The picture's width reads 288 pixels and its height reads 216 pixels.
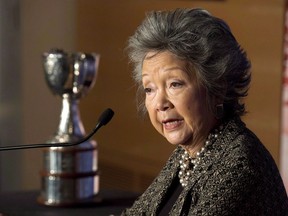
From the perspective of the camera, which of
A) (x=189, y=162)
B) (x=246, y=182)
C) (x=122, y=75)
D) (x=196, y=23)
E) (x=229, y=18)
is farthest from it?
(x=122, y=75)

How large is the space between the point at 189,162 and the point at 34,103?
3.17m

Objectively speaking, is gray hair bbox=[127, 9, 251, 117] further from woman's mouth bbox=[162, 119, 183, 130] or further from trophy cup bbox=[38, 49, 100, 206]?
trophy cup bbox=[38, 49, 100, 206]

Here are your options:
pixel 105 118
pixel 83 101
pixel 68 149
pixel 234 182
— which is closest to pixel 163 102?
pixel 105 118

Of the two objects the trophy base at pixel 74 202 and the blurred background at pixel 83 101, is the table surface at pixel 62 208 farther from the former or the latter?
the blurred background at pixel 83 101

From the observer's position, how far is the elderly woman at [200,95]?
6.77 ft

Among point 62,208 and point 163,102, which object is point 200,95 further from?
point 62,208

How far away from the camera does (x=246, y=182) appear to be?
1.98 metres

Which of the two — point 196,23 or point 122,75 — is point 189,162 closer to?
point 196,23

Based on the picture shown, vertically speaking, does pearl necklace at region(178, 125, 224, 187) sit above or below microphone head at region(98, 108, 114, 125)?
below

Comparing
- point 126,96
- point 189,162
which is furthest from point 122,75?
point 189,162

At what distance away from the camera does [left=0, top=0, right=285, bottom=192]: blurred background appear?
498cm

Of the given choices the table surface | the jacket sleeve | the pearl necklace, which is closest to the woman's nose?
the pearl necklace

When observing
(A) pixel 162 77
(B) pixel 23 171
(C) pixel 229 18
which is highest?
(C) pixel 229 18

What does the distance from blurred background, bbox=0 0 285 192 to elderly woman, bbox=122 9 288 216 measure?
2570 millimetres
